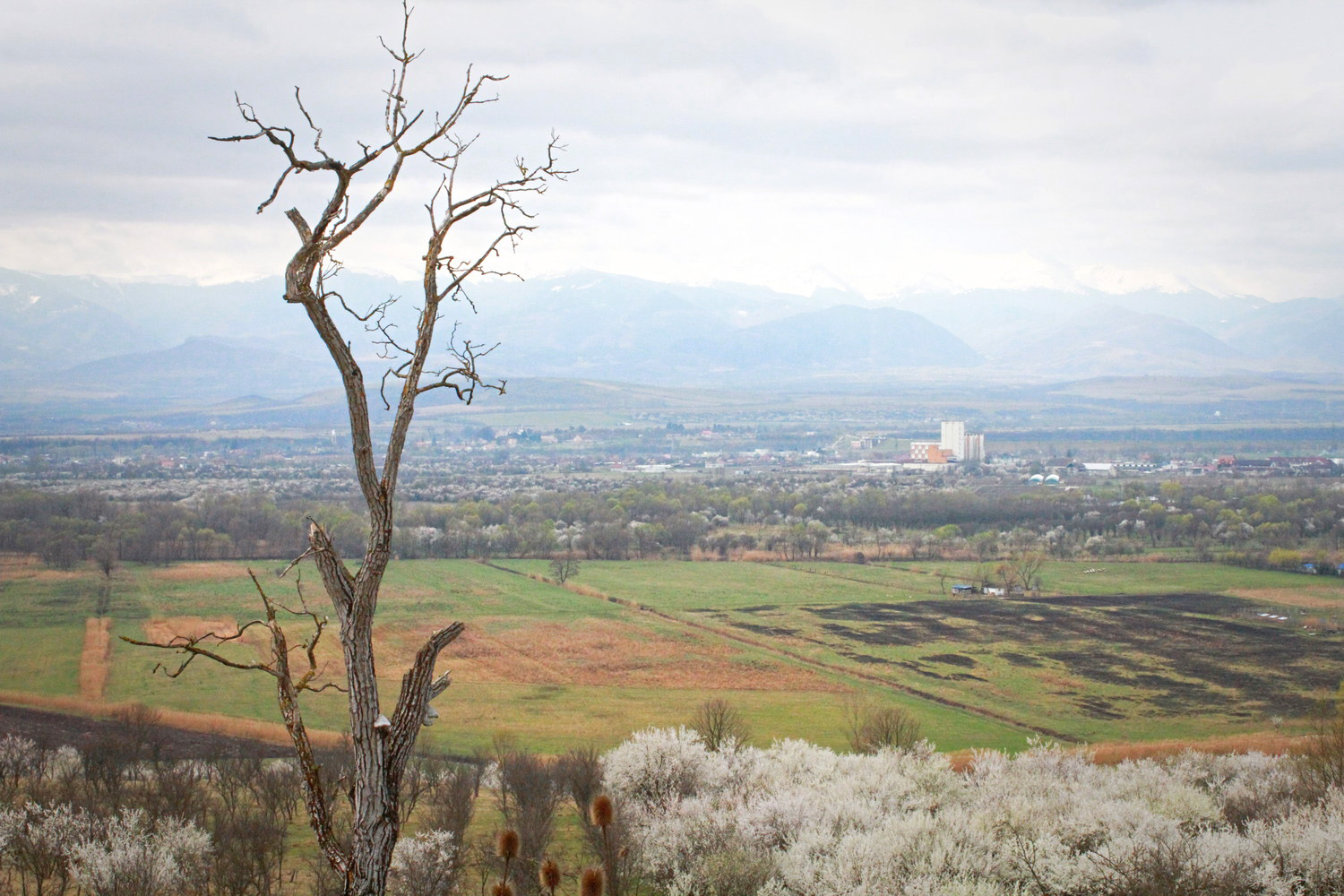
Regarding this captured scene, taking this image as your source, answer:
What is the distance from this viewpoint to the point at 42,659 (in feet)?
152

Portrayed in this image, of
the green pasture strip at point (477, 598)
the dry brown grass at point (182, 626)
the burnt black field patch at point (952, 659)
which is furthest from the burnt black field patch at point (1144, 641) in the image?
the dry brown grass at point (182, 626)

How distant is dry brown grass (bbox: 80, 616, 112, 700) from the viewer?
4212cm

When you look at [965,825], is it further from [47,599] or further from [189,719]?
[47,599]

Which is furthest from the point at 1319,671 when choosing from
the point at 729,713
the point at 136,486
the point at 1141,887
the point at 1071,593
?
the point at 136,486

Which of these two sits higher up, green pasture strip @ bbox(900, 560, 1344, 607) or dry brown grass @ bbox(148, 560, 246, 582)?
green pasture strip @ bbox(900, 560, 1344, 607)

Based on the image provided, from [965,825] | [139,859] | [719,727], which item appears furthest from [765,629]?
[139,859]

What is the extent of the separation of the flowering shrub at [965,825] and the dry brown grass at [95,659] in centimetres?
2715

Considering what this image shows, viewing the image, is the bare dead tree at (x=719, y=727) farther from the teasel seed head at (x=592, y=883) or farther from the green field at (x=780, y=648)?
the teasel seed head at (x=592, y=883)

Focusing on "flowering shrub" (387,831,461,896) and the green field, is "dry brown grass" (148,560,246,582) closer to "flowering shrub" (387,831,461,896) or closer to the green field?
the green field

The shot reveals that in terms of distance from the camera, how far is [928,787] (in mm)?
23281

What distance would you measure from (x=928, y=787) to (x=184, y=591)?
50.6 m

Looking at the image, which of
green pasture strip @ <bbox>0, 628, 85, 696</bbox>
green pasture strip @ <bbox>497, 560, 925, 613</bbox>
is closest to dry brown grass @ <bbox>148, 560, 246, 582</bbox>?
green pasture strip @ <bbox>0, 628, 85, 696</bbox>

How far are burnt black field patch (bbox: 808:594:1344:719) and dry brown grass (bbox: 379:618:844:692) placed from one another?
22.8 feet

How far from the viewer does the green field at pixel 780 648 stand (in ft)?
132
